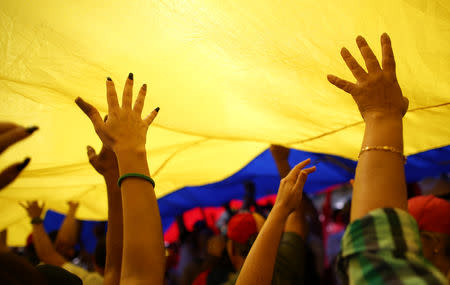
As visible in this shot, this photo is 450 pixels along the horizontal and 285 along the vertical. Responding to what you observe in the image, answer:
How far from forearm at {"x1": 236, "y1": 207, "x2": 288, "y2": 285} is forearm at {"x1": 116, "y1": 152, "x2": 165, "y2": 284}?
317 millimetres

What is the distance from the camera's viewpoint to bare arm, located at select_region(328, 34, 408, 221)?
2.51 feet

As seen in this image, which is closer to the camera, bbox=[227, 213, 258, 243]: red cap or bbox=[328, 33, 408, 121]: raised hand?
bbox=[328, 33, 408, 121]: raised hand

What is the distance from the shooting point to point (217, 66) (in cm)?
165

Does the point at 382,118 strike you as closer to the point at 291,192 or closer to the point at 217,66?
the point at 291,192

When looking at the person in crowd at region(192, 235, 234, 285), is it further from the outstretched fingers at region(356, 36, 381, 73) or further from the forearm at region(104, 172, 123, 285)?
the outstretched fingers at region(356, 36, 381, 73)

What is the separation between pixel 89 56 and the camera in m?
1.56

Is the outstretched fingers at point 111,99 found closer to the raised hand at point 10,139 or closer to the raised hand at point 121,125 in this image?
the raised hand at point 121,125

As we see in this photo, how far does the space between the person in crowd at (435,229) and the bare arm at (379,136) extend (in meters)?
0.70

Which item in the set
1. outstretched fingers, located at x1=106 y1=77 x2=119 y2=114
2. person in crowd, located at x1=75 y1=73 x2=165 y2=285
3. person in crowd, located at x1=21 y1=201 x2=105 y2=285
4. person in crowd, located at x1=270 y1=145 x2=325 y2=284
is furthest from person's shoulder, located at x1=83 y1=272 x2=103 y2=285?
outstretched fingers, located at x1=106 y1=77 x2=119 y2=114

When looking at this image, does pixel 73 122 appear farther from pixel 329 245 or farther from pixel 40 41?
pixel 329 245

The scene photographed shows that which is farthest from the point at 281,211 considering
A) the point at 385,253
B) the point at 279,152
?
the point at 279,152

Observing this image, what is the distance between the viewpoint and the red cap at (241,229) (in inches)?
81.1

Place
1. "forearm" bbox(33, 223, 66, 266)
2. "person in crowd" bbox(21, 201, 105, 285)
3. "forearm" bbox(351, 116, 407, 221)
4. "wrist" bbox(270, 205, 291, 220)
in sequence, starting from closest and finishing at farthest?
1. "forearm" bbox(351, 116, 407, 221)
2. "wrist" bbox(270, 205, 291, 220)
3. "person in crowd" bbox(21, 201, 105, 285)
4. "forearm" bbox(33, 223, 66, 266)

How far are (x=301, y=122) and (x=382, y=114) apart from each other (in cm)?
120
